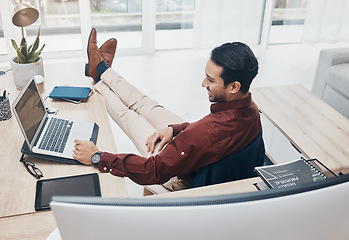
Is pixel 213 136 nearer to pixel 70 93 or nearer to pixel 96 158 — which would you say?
pixel 96 158

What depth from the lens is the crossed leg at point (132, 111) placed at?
6.52 feet

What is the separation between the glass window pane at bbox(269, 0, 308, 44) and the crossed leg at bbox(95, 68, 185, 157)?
272 centimetres

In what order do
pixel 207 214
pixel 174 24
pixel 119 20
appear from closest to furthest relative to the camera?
pixel 207 214, pixel 119 20, pixel 174 24

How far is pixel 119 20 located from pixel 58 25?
0.63m

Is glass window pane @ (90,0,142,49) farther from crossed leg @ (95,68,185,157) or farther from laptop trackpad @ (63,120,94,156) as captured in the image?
laptop trackpad @ (63,120,94,156)

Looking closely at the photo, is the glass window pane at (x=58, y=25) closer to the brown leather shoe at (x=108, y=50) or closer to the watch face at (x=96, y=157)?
the brown leather shoe at (x=108, y=50)

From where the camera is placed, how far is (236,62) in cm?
135

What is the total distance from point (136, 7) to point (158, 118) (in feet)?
7.28

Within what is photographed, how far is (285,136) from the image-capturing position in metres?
2.11

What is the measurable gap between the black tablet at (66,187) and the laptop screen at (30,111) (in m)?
0.20

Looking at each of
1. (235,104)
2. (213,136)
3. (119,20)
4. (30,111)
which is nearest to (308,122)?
(235,104)

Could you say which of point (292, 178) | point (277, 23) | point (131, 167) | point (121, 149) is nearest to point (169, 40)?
point (277, 23)

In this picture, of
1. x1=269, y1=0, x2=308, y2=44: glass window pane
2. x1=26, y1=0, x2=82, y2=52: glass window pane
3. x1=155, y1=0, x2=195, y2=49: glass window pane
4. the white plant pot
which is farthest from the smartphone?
x1=269, y1=0, x2=308, y2=44: glass window pane

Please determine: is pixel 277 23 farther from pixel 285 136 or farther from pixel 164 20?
pixel 285 136
